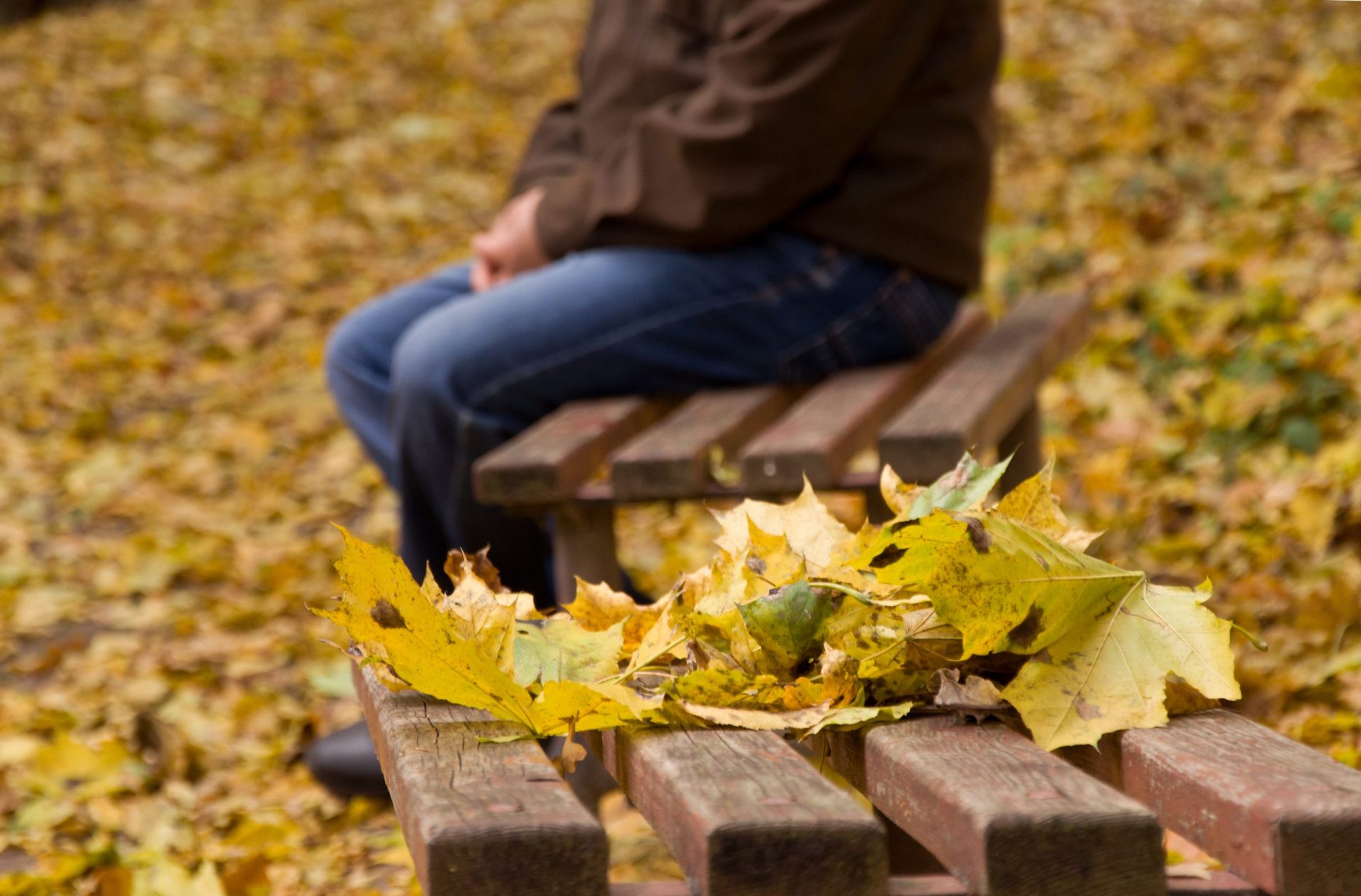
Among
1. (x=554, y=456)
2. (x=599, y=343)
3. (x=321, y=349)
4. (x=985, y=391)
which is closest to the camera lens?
(x=554, y=456)

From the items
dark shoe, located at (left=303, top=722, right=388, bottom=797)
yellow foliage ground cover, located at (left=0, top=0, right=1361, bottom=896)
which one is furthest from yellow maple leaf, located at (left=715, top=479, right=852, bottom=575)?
dark shoe, located at (left=303, top=722, right=388, bottom=797)

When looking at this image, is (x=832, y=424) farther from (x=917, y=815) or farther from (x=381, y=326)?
(x=917, y=815)

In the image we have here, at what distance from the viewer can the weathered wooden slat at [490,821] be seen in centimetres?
72

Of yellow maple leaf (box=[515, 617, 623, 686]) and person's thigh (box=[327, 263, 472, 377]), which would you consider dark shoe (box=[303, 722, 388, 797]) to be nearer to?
person's thigh (box=[327, 263, 472, 377])

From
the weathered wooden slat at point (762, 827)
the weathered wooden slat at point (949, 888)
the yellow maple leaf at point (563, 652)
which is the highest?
the weathered wooden slat at point (762, 827)

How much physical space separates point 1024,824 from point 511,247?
1.70m

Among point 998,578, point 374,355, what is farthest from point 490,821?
point 374,355

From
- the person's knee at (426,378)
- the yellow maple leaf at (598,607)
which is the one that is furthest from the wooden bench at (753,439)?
the yellow maple leaf at (598,607)

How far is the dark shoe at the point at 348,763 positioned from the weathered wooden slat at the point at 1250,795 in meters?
1.35

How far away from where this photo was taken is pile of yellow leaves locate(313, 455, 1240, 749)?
0.91m

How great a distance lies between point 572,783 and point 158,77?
5.98 meters

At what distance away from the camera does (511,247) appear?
89.6 inches

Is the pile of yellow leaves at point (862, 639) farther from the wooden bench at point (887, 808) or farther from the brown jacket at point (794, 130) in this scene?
the brown jacket at point (794, 130)

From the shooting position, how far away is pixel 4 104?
→ 6.50m
